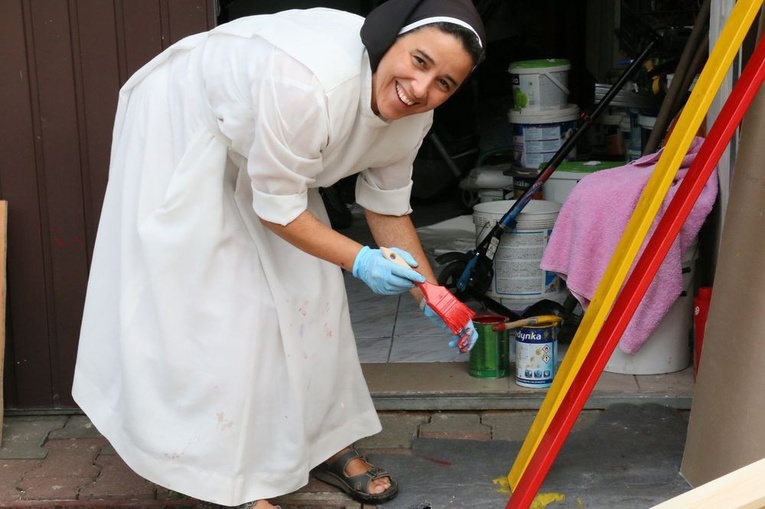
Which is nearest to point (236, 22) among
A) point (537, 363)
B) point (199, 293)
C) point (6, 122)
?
point (199, 293)

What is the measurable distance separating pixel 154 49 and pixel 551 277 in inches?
75.6

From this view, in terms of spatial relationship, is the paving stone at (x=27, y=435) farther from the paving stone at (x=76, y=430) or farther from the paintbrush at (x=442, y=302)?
the paintbrush at (x=442, y=302)

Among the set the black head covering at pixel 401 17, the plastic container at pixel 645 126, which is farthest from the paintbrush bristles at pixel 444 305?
the plastic container at pixel 645 126

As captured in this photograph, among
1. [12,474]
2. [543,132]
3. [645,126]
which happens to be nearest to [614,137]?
[543,132]

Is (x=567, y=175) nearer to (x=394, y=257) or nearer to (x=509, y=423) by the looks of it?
(x=509, y=423)

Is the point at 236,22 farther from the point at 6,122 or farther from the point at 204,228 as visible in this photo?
the point at 6,122

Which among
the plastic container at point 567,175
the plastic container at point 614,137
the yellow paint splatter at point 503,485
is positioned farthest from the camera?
the plastic container at point 614,137

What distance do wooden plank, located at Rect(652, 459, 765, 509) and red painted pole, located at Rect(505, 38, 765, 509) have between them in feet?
3.59

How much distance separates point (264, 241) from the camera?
2.74 m

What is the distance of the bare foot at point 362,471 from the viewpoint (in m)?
2.99

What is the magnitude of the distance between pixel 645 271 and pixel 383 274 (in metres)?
0.68

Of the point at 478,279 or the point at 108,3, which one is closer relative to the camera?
the point at 108,3

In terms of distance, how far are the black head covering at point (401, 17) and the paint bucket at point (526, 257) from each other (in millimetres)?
2116

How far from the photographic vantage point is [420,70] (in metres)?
2.24
